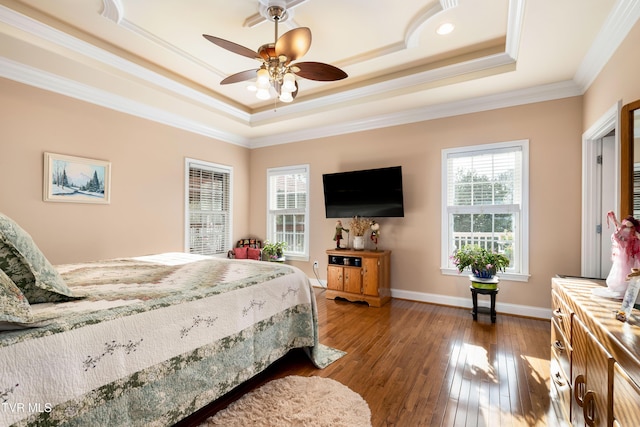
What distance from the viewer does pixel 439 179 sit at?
4012mm

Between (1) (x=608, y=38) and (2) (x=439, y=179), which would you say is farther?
(2) (x=439, y=179)

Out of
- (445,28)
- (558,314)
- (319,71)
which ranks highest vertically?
(445,28)

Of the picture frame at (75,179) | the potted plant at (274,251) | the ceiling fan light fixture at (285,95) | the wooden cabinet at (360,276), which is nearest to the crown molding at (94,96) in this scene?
the picture frame at (75,179)

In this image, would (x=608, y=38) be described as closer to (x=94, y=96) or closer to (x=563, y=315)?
(x=563, y=315)

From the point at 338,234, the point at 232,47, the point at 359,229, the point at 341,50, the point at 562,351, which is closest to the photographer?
the point at 562,351

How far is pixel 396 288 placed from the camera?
430cm

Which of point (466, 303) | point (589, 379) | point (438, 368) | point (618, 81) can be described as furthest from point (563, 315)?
point (466, 303)

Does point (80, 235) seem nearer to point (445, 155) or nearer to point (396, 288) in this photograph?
point (396, 288)

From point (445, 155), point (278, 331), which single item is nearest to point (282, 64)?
point (278, 331)

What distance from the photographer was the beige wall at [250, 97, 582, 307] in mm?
3330

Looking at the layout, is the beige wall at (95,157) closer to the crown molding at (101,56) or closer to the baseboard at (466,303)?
the crown molding at (101,56)

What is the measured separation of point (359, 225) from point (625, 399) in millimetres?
3474

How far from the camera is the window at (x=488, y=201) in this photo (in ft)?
11.7

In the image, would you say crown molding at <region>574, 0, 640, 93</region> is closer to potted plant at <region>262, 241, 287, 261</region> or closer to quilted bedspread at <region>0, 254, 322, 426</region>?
quilted bedspread at <region>0, 254, 322, 426</region>
